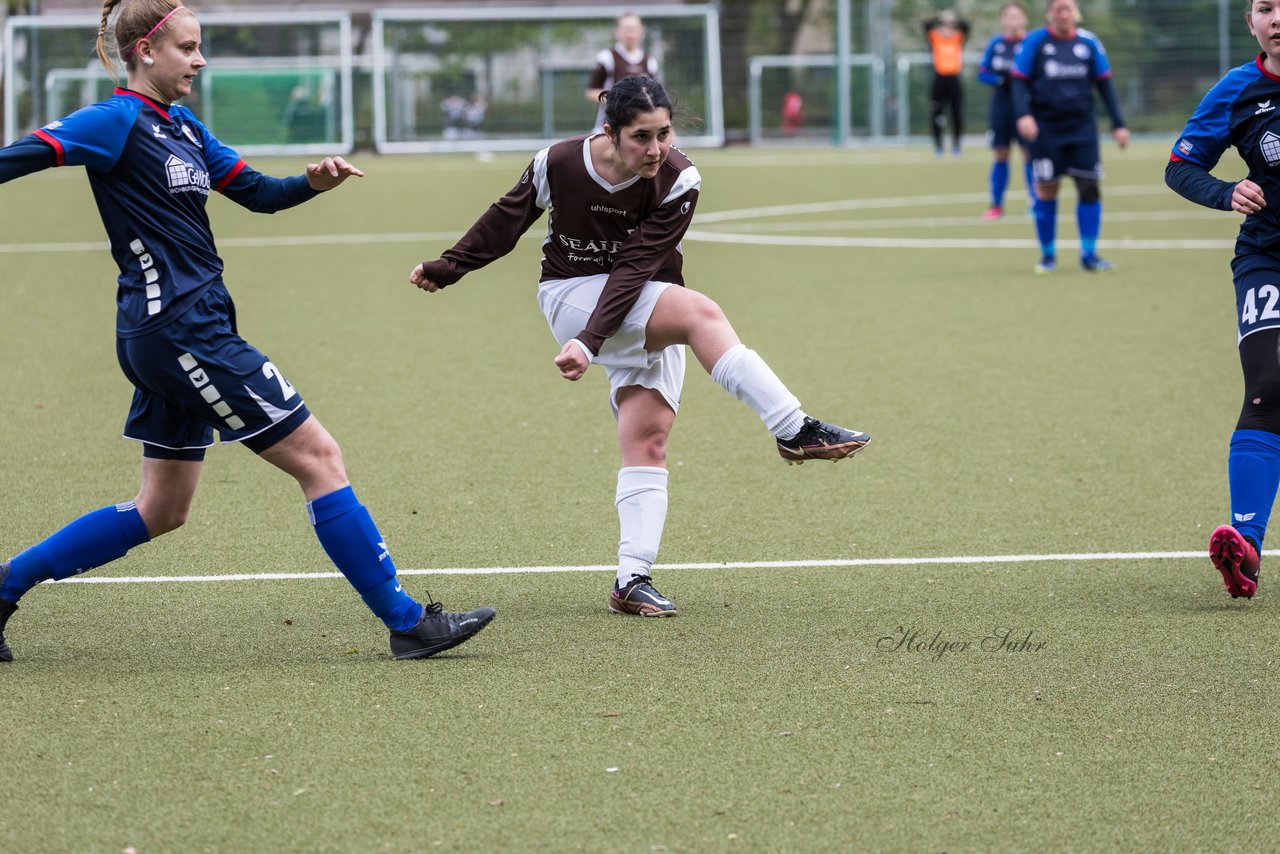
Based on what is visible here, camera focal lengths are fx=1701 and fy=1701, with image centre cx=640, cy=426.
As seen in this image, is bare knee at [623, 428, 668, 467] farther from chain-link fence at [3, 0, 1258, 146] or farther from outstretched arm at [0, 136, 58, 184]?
chain-link fence at [3, 0, 1258, 146]

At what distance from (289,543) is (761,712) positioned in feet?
8.21

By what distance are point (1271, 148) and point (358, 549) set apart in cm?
304

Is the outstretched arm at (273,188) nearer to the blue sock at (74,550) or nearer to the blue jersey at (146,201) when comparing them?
the blue jersey at (146,201)

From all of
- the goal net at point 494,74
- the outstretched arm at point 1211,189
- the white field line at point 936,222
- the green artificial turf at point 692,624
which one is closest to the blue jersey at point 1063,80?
the green artificial turf at point 692,624

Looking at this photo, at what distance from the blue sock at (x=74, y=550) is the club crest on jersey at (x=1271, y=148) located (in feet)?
11.7

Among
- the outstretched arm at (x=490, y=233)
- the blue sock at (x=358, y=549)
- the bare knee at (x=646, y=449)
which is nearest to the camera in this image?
the blue sock at (x=358, y=549)

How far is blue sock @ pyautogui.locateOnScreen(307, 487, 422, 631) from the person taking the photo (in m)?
4.55

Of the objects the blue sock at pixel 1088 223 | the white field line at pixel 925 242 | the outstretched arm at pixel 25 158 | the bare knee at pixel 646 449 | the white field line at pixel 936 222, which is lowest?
the bare knee at pixel 646 449

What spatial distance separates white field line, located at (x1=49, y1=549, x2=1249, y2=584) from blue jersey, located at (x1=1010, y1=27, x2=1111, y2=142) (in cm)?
809

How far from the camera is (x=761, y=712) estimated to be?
4.23m

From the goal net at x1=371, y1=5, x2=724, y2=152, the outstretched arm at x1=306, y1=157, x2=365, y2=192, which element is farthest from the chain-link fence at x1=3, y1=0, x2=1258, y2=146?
the outstretched arm at x1=306, y1=157, x2=365, y2=192

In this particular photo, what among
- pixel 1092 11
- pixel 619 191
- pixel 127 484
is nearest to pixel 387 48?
pixel 1092 11

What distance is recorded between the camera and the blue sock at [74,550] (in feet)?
15.5

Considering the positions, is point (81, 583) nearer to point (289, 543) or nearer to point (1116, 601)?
point (289, 543)
